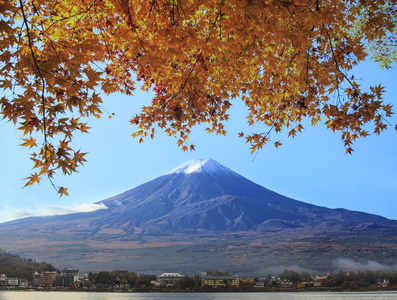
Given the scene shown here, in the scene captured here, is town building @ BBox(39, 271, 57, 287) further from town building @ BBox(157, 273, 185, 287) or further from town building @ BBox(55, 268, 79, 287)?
town building @ BBox(157, 273, 185, 287)

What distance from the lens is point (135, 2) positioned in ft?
15.2

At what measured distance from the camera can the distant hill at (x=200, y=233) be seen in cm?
5094

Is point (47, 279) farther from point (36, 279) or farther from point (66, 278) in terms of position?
point (66, 278)

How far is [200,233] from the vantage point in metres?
57.3

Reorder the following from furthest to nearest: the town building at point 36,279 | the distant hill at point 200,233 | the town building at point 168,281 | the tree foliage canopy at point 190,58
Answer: the distant hill at point 200,233, the town building at point 168,281, the town building at point 36,279, the tree foliage canopy at point 190,58

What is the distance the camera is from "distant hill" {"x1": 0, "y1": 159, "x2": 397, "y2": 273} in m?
50.9

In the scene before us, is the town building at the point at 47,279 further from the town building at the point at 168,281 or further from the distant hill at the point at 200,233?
the distant hill at the point at 200,233

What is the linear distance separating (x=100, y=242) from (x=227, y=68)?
54.6 metres

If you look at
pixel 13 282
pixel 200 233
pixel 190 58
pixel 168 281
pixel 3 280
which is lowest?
pixel 3 280

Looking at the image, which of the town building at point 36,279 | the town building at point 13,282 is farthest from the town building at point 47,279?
the town building at point 13,282

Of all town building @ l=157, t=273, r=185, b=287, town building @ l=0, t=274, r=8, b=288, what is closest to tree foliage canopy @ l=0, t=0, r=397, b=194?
town building @ l=157, t=273, r=185, b=287

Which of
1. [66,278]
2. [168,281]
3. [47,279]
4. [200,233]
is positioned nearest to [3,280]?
[47,279]

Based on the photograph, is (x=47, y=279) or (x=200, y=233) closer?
(x=47, y=279)

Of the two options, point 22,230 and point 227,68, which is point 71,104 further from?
point 22,230
